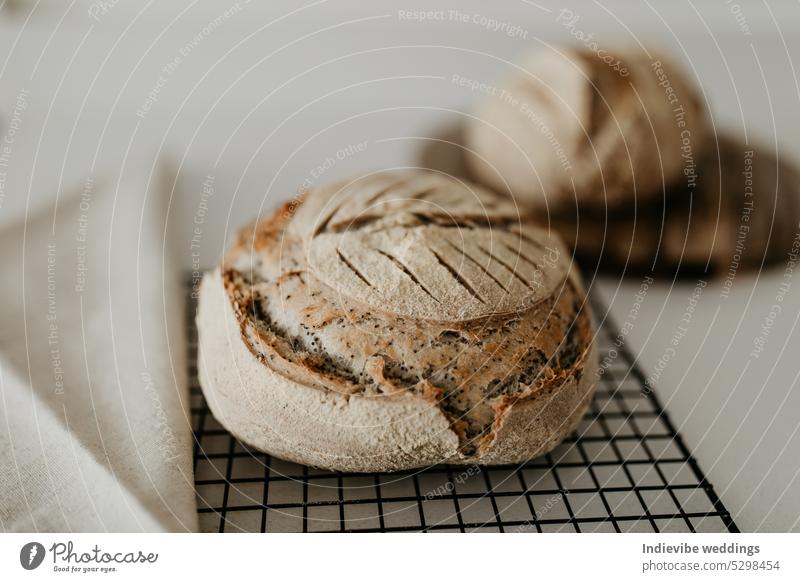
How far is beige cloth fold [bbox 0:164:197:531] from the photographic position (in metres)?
0.66

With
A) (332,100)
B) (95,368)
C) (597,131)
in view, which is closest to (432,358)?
(95,368)

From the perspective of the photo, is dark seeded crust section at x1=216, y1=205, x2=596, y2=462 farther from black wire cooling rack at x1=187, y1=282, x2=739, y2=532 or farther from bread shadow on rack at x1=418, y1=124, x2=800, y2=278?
bread shadow on rack at x1=418, y1=124, x2=800, y2=278

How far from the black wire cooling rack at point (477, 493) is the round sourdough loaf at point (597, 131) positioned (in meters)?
0.42

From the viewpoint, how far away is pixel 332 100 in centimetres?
156

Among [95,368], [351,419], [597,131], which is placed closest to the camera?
[351,419]

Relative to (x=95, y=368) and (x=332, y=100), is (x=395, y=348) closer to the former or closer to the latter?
(x=95, y=368)

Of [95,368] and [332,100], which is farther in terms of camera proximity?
[332,100]

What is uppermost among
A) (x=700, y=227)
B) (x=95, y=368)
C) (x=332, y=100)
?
(x=700, y=227)

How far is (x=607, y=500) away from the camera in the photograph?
726mm

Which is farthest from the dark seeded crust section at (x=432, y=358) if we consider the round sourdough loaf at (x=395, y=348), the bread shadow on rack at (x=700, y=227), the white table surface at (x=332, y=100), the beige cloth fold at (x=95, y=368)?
the bread shadow on rack at (x=700, y=227)

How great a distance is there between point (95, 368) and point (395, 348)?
1.21ft

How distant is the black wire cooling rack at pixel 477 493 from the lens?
69 centimetres

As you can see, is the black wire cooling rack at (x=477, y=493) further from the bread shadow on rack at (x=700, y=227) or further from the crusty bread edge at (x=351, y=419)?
the bread shadow on rack at (x=700, y=227)
